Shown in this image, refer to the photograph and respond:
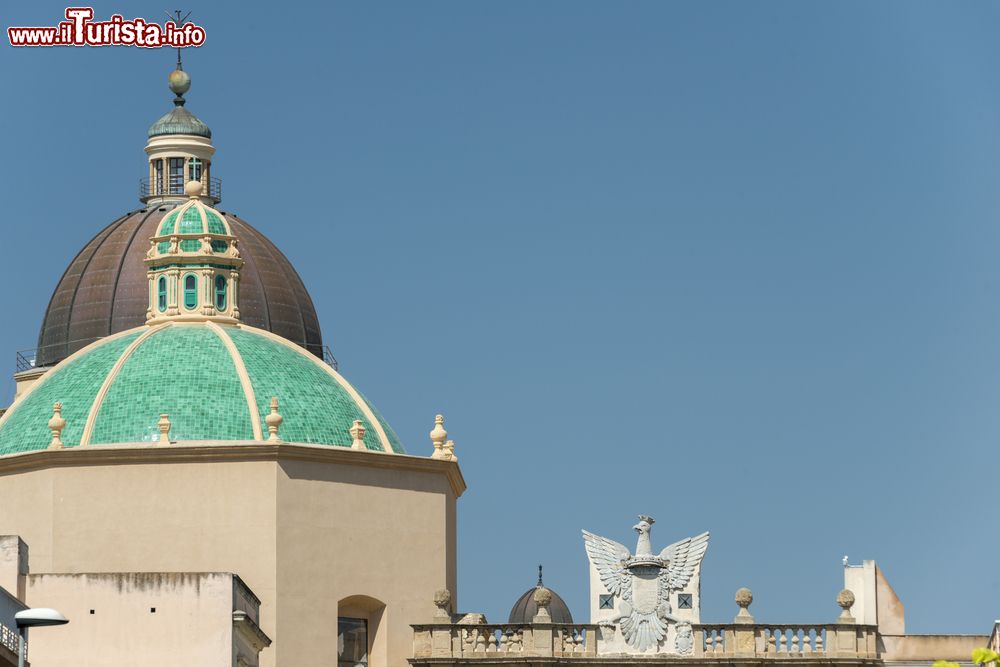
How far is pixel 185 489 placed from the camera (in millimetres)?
76062

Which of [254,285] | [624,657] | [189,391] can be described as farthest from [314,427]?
[254,285]

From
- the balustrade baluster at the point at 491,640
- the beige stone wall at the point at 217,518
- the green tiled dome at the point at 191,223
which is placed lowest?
the balustrade baluster at the point at 491,640

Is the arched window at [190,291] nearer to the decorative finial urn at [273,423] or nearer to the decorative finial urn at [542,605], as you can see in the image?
the decorative finial urn at [273,423]

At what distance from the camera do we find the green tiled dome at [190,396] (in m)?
77.4

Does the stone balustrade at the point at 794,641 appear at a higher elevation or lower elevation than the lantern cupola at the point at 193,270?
lower

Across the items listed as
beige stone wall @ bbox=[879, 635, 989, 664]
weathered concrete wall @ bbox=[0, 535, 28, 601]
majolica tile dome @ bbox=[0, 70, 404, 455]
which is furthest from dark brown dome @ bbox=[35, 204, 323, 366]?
weathered concrete wall @ bbox=[0, 535, 28, 601]

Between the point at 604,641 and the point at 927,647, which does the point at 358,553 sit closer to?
the point at 604,641

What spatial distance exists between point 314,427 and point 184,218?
686cm

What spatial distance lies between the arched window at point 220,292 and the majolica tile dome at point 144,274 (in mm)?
23556

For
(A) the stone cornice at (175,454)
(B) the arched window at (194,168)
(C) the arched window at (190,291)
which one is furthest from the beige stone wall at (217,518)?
(B) the arched window at (194,168)

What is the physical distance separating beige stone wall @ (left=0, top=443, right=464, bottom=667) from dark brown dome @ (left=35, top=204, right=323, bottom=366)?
29489 mm

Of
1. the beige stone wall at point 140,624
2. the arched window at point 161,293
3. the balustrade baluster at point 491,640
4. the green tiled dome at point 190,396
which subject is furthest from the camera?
the arched window at point 161,293

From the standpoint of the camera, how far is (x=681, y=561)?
8025cm

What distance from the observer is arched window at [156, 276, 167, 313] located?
81.6m
